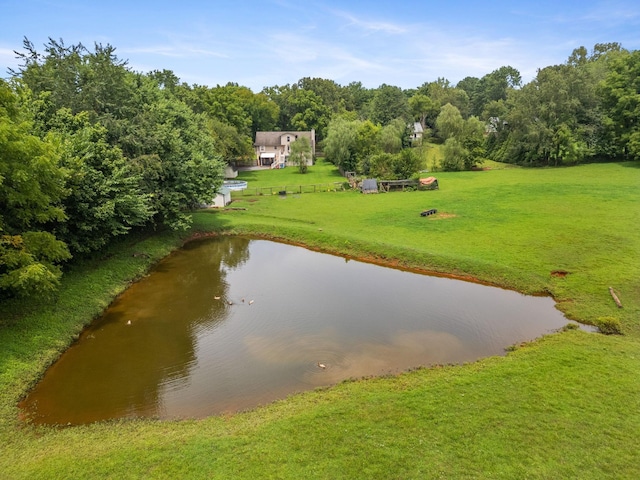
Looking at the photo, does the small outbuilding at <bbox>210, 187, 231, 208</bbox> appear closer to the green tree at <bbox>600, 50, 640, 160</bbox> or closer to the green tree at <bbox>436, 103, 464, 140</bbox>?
the green tree at <bbox>436, 103, 464, 140</bbox>

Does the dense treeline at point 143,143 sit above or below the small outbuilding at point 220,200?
above

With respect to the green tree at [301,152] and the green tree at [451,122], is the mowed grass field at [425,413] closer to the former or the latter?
the green tree at [301,152]

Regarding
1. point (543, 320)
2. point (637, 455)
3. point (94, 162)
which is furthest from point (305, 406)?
point (94, 162)

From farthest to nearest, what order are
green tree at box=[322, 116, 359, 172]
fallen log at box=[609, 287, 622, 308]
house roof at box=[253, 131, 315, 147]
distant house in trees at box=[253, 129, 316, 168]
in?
house roof at box=[253, 131, 315, 147]
distant house in trees at box=[253, 129, 316, 168]
green tree at box=[322, 116, 359, 172]
fallen log at box=[609, 287, 622, 308]

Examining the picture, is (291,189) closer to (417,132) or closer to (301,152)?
(301,152)

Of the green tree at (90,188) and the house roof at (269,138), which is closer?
the green tree at (90,188)

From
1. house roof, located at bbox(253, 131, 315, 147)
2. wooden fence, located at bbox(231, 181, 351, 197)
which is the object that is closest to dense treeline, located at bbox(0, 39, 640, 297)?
wooden fence, located at bbox(231, 181, 351, 197)

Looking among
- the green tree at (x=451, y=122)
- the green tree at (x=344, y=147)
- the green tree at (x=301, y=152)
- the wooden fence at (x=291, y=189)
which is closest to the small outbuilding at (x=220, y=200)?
the wooden fence at (x=291, y=189)
